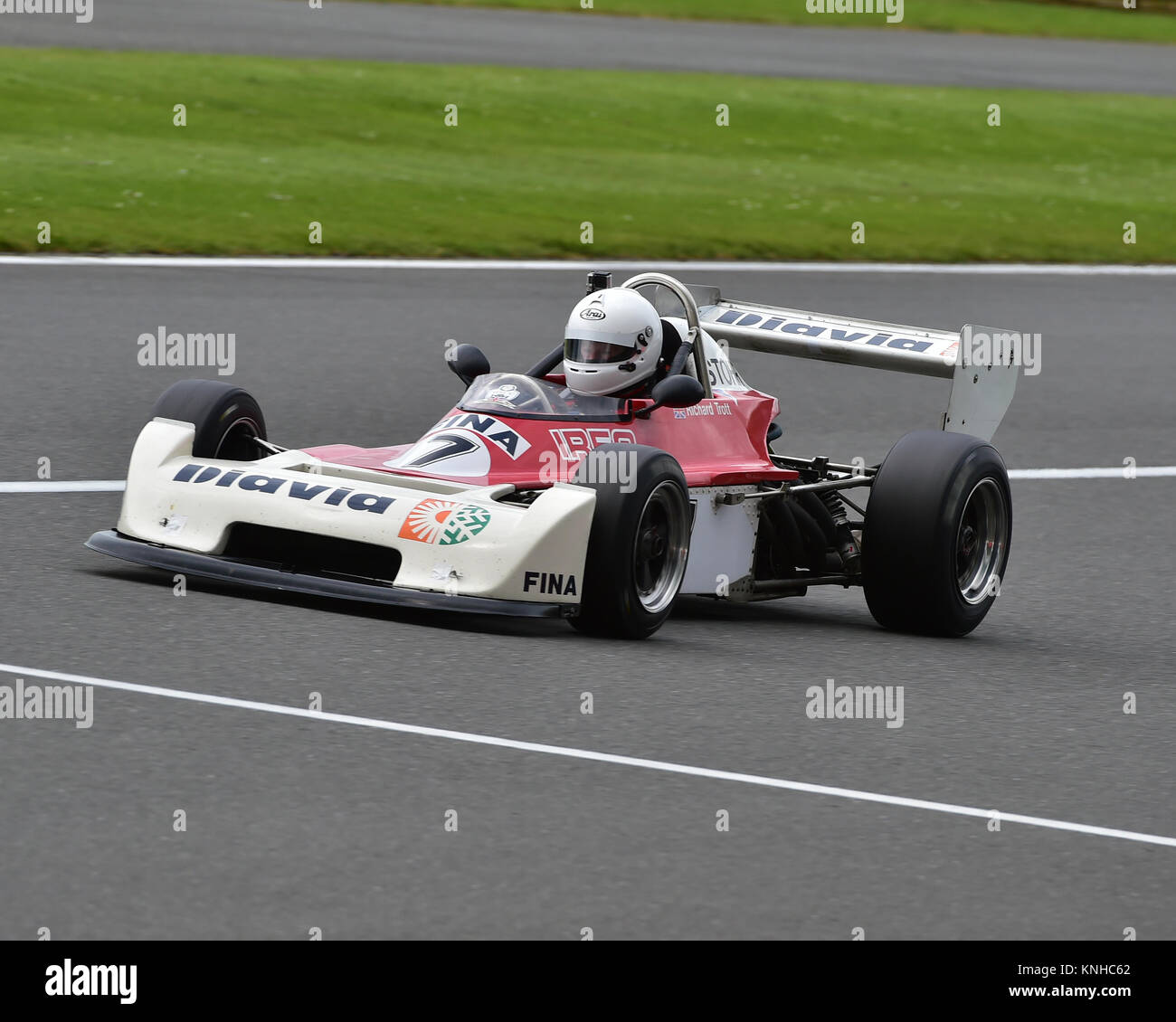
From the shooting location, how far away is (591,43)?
3434 cm

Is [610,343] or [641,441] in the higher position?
[610,343]

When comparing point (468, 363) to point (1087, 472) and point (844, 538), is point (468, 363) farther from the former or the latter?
point (1087, 472)

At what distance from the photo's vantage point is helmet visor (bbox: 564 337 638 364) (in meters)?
9.00

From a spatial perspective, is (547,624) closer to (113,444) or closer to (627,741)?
(627,741)

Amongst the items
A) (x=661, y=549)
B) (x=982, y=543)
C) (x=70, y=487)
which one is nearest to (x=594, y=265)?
(x=70, y=487)

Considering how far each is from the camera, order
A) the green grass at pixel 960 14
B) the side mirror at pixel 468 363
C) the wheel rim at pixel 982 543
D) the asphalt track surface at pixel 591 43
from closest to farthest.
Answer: the wheel rim at pixel 982 543 → the side mirror at pixel 468 363 → the asphalt track surface at pixel 591 43 → the green grass at pixel 960 14

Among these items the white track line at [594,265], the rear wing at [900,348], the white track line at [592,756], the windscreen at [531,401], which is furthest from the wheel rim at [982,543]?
the white track line at [594,265]

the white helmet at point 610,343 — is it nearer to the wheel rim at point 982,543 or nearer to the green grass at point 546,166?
the wheel rim at point 982,543

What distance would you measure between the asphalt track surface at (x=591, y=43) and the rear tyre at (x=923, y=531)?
2097 centimetres

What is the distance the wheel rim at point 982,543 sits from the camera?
30.4ft

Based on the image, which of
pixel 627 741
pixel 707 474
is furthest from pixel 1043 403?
pixel 627 741

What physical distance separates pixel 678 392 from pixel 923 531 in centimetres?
113

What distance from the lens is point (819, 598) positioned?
399 inches
